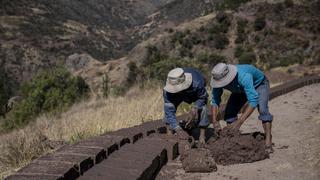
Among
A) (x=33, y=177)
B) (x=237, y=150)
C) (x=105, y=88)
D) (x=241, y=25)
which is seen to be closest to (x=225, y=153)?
(x=237, y=150)

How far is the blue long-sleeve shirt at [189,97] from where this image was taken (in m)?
7.03

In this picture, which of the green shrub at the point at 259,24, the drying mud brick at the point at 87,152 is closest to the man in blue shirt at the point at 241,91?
the drying mud brick at the point at 87,152

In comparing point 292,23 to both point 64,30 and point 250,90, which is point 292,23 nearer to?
point 250,90

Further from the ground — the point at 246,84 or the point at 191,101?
the point at 246,84

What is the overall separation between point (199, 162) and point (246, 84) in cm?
120

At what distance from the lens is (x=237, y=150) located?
6562 mm

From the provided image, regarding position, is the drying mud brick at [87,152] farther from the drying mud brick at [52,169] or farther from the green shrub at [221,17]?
the green shrub at [221,17]

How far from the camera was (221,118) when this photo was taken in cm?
953

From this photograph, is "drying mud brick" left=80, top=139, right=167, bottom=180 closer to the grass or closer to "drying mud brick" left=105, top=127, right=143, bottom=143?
"drying mud brick" left=105, top=127, right=143, bottom=143

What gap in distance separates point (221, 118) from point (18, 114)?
11.0 meters

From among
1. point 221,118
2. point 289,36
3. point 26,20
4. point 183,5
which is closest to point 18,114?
point 221,118

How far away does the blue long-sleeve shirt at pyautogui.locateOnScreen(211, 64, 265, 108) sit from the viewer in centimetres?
662

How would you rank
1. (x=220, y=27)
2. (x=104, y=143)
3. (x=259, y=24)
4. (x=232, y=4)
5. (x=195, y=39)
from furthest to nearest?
1. (x=232, y=4)
2. (x=195, y=39)
3. (x=220, y=27)
4. (x=259, y=24)
5. (x=104, y=143)

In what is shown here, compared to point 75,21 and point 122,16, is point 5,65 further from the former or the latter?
point 122,16
